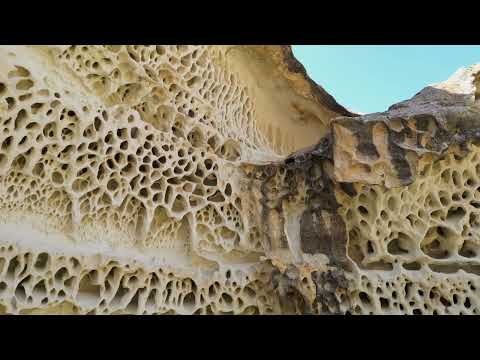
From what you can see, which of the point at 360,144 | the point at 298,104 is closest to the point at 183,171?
the point at 360,144

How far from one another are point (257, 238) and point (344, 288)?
3.66ft

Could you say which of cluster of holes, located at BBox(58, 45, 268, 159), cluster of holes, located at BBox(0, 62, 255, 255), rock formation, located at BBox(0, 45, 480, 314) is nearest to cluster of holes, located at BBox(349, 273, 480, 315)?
rock formation, located at BBox(0, 45, 480, 314)

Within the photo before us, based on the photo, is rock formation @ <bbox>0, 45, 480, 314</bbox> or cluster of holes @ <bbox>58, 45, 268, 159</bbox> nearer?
rock formation @ <bbox>0, 45, 480, 314</bbox>

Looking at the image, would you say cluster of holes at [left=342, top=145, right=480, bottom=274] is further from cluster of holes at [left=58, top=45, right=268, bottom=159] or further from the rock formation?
cluster of holes at [left=58, top=45, right=268, bottom=159]

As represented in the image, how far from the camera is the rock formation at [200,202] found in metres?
3.26

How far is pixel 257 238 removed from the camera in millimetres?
4168

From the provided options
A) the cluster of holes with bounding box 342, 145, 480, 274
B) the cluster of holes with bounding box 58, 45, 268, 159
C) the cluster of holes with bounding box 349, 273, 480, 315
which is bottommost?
the cluster of holes with bounding box 349, 273, 480, 315

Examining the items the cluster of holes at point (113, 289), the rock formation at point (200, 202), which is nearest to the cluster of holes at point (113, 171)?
the rock formation at point (200, 202)

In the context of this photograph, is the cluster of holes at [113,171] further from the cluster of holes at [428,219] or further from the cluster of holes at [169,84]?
the cluster of holes at [428,219]

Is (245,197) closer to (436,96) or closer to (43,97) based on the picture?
(43,97)

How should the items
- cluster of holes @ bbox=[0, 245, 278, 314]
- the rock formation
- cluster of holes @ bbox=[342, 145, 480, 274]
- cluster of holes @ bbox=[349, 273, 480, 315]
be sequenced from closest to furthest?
1. cluster of holes @ bbox=[0, 245, 278, 314]
2. the rock formation
3. cluster of holes @ bbox=[349, 273, 480, 315]
4. cluster of holes @ bbox=[342, 145, 480, 274]

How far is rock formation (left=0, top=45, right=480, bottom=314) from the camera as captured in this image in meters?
3.26

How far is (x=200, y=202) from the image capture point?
4.06m
